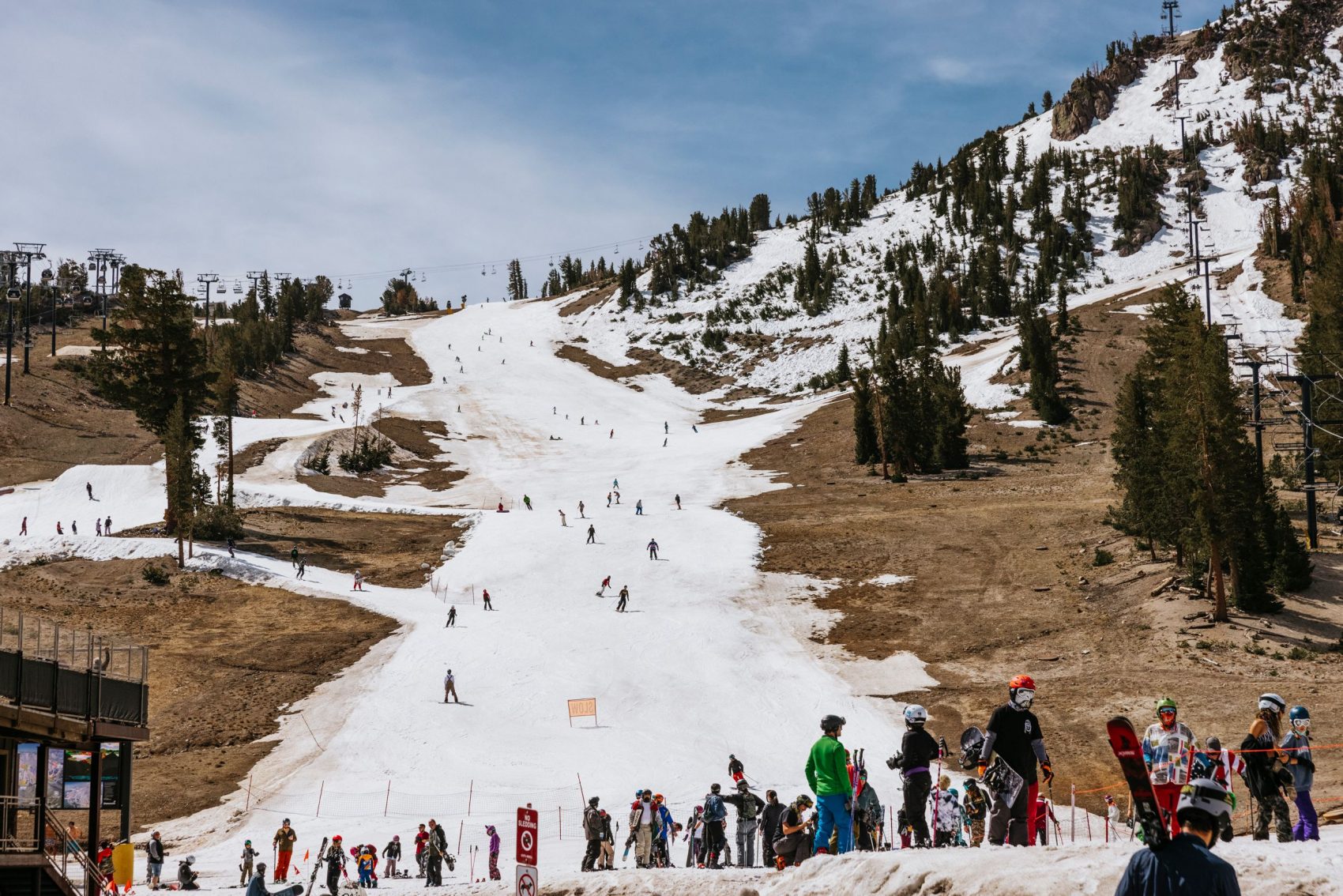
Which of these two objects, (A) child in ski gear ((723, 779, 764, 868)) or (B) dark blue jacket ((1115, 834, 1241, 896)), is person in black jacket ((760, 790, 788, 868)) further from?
(B) dark blue jacket ((1115, 834, 1241, 896))

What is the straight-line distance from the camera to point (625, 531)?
63156 millimetres

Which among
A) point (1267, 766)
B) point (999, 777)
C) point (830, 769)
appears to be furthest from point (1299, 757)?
point (830, 769)

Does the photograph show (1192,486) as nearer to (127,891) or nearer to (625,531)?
(625,531)

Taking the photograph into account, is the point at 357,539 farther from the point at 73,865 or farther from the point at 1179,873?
the point at 1179,873

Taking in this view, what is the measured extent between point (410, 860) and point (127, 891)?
7.66 metres

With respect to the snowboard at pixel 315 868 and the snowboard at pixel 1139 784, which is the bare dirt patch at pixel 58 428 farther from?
the snowboard at pixel 1139 784

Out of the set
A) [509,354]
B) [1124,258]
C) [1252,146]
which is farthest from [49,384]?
[1252,146]

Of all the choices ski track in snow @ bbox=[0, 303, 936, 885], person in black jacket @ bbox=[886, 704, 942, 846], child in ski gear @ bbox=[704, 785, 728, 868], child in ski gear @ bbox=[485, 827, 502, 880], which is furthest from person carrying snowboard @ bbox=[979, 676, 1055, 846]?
ski track in snow @ bbox=[0, 303, 936, 885]

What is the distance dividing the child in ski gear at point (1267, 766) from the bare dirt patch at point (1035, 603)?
1898 centimetres

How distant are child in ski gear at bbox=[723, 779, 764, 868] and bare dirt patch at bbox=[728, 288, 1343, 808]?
1614 centimetres

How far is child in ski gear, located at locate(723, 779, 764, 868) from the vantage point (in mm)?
16125

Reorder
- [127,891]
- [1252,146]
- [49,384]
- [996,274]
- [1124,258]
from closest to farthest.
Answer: [127,891], [49,384], [996,274], [1124,258], [1252,146]

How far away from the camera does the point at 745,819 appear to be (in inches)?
640

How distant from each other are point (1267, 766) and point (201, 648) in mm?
45322
